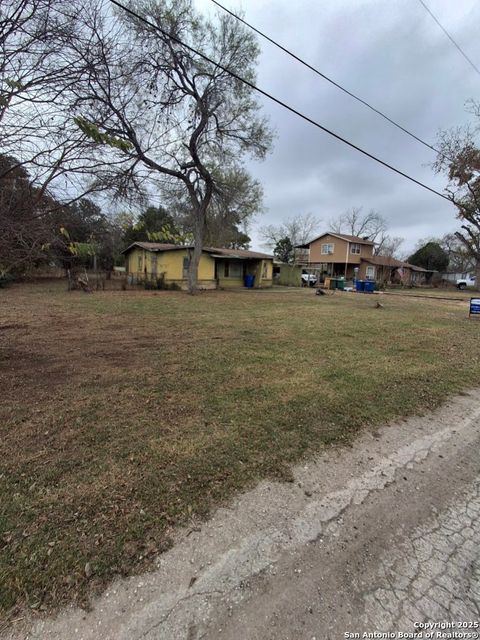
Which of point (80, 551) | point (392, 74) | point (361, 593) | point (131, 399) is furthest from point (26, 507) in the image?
point (392, 74)

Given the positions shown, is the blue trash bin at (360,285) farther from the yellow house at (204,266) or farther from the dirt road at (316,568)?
the dirt road at (316,568)

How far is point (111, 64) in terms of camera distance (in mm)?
3539

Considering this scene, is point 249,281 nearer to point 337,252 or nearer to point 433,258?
point 337,252

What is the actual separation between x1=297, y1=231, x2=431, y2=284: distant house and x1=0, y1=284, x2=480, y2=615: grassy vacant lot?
30.5 meters

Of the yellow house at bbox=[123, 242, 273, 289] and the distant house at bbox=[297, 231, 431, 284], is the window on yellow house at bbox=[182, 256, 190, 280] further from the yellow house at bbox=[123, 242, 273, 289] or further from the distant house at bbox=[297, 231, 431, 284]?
the distant house at bbox=[297, 231, 431, 284]

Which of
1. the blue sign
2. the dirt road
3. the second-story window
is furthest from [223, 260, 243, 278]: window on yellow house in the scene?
the dirt road

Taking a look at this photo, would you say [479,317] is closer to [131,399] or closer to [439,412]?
[439,412]

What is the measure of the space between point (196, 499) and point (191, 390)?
195 centimetres

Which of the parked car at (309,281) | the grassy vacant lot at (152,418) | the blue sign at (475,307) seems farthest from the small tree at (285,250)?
the grassy vacant lot at (152,418)

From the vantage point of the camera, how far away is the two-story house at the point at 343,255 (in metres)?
36.2

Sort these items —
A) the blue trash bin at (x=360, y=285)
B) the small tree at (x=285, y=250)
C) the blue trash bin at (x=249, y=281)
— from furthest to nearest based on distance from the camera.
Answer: the small tree at (x=285, y=250) < the blue trash bin at (x=360, y=285) < the blue trash bin at (x=249, y=281)

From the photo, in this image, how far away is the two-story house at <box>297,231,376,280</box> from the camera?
3616 cm

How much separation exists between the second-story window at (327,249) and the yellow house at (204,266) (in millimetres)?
14489

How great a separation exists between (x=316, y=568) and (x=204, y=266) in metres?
20.6
